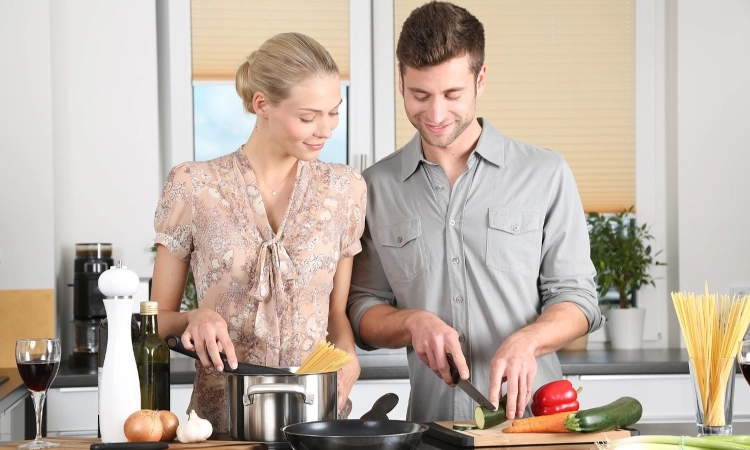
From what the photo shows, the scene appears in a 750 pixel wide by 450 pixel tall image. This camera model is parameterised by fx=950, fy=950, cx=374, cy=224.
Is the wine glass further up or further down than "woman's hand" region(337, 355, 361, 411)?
further up

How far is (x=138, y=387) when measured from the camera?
1.59 meters

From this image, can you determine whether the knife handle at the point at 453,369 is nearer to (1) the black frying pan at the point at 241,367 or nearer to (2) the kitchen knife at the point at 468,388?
(2) the kitchen knife at the point at 468,388

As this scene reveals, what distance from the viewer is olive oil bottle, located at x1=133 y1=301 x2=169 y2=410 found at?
164cm

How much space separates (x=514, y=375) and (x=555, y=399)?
9 centimetres

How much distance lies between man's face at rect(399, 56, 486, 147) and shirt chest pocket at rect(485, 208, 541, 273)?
Result: 0.71 ft

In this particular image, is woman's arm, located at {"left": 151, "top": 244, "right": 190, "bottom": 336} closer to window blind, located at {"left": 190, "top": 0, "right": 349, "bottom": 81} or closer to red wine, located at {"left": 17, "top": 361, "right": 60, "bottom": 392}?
red wine, located at {"left": 17, "top": 361, "right": 60, "bottom": 392}

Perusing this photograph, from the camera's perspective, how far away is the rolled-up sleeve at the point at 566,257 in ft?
6.82

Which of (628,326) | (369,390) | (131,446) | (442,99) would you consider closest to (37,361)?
(131,446)

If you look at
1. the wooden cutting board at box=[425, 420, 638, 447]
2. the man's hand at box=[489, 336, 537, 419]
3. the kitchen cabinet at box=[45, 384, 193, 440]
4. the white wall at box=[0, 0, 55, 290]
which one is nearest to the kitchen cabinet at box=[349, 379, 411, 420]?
the kitchen cabinet at box=[45, 384, 193, 440]

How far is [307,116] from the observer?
1901 millimetres

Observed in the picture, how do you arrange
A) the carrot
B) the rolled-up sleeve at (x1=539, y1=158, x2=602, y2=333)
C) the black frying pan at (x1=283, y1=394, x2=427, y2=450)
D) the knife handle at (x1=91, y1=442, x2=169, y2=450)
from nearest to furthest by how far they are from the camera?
the black frying pan at (x1=283, y1=394, x2=427, y2=450)
the knife handle at (x1=91, y1=442, x2=169, y2=450)
the carrot
the rolled-up sleeve at (x1=539, y1=158, x2=602, y2=333)

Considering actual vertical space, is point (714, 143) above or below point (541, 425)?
above

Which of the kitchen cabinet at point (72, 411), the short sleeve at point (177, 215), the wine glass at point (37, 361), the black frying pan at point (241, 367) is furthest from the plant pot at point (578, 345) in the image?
the wine glass at point (37, 361)

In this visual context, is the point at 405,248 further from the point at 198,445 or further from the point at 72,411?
the point at 72,411
